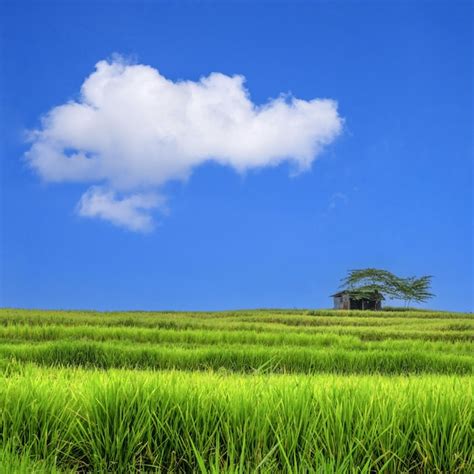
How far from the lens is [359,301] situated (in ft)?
163

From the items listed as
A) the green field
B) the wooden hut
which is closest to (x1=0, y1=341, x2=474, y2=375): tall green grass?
the green field

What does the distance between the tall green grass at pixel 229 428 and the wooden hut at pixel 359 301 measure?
4676 centimetres

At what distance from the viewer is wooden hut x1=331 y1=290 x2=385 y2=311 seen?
4931cm

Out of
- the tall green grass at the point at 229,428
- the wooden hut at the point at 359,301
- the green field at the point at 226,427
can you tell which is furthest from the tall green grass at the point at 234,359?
the wooden hut at the point at 359,301

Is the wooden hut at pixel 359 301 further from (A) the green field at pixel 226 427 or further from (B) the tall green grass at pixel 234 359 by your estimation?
(A) the green field at pixel 226 427

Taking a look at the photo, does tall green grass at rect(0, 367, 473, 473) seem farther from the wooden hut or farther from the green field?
the wooden hut

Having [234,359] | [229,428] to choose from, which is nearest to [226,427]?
[229,428]

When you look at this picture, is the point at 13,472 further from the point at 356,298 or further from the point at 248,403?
the point at 356,298

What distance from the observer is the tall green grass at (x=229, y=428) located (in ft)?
10.0

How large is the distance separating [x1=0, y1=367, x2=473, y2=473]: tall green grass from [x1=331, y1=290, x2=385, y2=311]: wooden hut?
46.8 meters

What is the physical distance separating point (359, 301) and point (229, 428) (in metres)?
48.2

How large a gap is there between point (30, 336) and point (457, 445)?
14412 millimetres

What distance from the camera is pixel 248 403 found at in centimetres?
331

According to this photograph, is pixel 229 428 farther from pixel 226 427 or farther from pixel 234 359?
pixel 234 359
